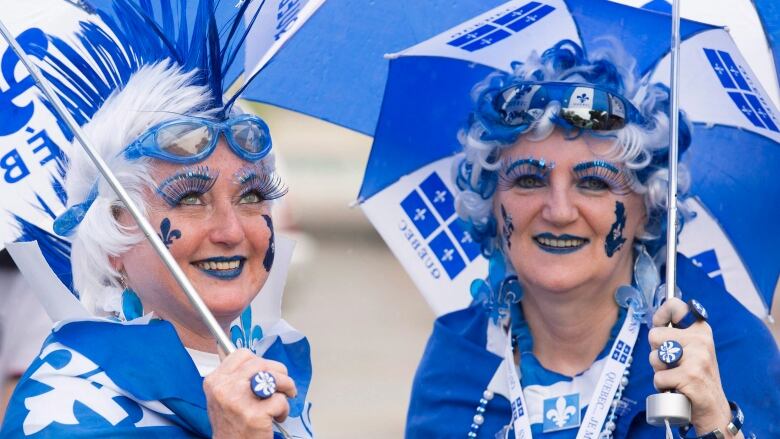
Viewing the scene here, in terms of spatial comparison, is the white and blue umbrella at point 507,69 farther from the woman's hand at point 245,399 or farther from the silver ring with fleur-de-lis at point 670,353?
the woman's hand at point 245,399

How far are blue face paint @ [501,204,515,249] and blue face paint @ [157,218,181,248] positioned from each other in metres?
1.14

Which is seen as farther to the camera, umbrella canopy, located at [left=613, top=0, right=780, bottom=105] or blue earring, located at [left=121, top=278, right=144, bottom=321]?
umbrella canopy, located at [left=613, top=0, right=780, bottom=105]

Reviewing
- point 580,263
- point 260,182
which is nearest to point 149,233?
point 260,182

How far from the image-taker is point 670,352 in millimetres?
3814

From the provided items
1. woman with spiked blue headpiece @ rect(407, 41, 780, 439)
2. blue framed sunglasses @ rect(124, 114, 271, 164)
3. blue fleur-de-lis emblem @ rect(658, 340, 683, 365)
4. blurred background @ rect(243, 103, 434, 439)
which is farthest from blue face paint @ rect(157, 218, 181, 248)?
blurred background @ rect(243, 103, 434, 439)

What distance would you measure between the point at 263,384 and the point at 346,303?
942cm

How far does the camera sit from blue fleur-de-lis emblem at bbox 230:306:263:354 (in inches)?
169

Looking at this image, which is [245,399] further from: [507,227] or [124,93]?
[507,227]

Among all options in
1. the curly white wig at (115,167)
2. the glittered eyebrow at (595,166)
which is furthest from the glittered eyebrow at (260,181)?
the glittered eyebrow at (595,166)

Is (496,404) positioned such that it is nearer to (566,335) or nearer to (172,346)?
(566,335)

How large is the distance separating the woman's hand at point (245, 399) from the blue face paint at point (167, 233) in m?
0.52

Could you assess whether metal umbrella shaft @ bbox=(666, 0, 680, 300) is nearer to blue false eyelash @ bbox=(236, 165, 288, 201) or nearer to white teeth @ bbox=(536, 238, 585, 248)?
white teeth @ bbox=(536, 238, 585, 248)

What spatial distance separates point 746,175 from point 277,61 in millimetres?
1514

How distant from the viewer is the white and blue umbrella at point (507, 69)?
15.2ft
